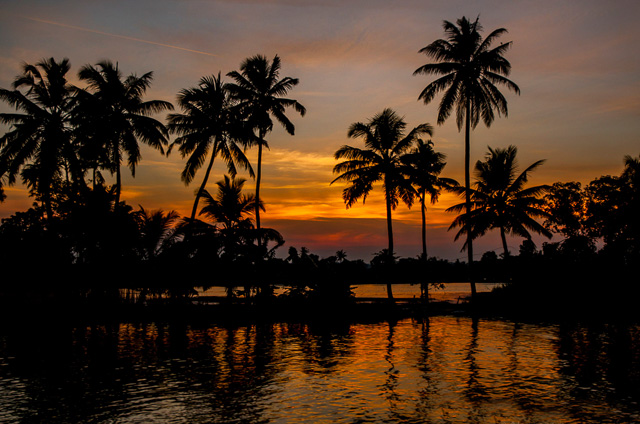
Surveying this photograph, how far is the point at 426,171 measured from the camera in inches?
2013

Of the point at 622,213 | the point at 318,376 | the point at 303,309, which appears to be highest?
the point at 622,213

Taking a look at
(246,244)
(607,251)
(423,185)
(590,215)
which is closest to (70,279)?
(246,244)

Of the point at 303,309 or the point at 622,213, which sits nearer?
the point at 303,309

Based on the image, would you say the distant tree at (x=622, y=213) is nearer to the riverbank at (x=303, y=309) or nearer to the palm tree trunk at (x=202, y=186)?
the riverbank at (x=303, y=309)

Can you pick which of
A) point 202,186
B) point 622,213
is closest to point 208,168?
point 202,186

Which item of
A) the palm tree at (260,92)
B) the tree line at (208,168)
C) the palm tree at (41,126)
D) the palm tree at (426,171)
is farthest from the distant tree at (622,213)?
the palm tree at (41,126)

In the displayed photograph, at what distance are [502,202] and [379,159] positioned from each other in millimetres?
11797

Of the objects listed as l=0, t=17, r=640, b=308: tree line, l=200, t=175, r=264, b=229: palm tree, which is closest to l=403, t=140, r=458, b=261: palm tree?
l=0, t=17, r=640, b=308: tree line

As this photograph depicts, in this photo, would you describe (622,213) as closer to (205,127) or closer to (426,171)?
(426,171)

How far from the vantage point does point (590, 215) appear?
56.4 meters

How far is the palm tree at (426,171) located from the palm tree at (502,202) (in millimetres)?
2451

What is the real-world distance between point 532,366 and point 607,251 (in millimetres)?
30143

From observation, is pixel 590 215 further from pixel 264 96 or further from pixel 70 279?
pixel 70 279

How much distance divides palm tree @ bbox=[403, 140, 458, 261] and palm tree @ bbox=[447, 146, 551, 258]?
8.04ft
